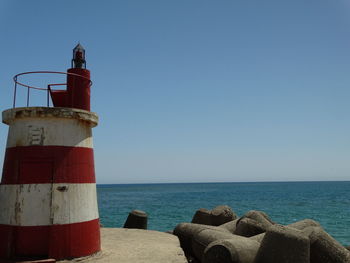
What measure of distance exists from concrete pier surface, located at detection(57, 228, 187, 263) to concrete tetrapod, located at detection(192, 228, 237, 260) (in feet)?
1.64

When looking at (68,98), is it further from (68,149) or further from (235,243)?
(235,243)

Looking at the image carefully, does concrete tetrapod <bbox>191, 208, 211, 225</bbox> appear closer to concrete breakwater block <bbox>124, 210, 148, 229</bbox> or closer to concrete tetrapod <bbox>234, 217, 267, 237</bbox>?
concrete breakwater block <bbox>124, 210, 148, 229</bbox>

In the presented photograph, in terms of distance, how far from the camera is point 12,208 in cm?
648

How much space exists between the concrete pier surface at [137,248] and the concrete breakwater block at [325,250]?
287 centimetres

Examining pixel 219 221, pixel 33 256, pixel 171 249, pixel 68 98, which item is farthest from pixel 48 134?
pixel 219 221

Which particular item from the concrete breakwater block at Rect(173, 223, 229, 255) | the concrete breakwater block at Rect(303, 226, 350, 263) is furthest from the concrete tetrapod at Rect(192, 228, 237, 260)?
the concrete breakwater block at Rect(303, 226, 350, 263)

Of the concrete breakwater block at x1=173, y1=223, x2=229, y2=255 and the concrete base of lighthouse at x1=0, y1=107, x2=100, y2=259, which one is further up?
the concrete base of lighthouse at x1=0, y1=107, x2=100, y2=259

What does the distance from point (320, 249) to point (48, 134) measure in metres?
6.16

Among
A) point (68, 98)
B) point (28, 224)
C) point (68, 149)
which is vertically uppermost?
point (68, 98)

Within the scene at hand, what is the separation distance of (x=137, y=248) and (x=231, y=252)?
2.35 m

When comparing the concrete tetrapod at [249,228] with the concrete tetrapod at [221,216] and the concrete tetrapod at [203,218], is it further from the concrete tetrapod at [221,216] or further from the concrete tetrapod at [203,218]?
the concrete tetrapod at [203,218]

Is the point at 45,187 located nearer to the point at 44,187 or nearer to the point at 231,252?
the point at 44,187

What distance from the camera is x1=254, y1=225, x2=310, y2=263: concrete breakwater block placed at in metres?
6.46

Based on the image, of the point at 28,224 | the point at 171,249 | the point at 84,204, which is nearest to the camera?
the point at 28,224
